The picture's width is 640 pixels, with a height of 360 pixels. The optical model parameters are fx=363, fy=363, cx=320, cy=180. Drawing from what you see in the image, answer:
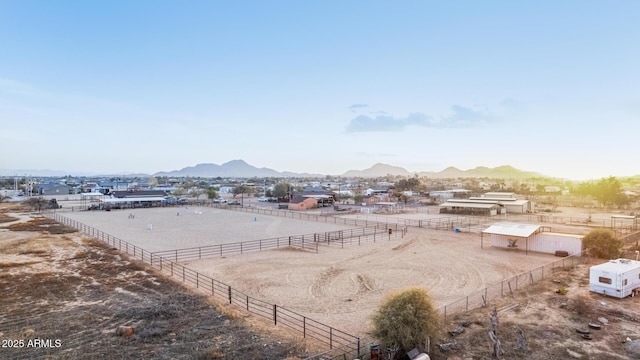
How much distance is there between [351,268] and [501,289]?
6929 millimetres

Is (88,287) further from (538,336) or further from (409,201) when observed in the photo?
(409,201)

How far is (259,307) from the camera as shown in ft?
42.4

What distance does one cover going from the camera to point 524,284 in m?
15.7

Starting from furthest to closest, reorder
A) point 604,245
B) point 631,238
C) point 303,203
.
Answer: point 303,203
point 631,238
point 604,245

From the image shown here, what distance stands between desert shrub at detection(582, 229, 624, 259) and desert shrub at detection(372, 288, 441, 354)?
55.0 feet

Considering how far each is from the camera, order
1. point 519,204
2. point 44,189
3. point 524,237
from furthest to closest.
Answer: point 44,189 < point 519,204 < point 524,237

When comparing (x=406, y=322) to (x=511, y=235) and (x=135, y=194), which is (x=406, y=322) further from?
(x=135, y=194)

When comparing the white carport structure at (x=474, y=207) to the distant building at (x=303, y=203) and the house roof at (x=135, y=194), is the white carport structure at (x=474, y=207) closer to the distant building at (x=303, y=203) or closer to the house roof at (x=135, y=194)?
the distant building at (x=303, y=203)

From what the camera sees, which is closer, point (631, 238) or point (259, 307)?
point (259, 307)

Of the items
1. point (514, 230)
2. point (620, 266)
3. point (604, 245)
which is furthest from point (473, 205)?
point (620, 266)

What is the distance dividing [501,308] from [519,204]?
3830 cm

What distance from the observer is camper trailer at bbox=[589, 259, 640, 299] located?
44.3ft

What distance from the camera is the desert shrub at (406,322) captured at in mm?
8852

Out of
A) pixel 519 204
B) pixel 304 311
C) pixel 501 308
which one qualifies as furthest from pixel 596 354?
pixel 519 204
